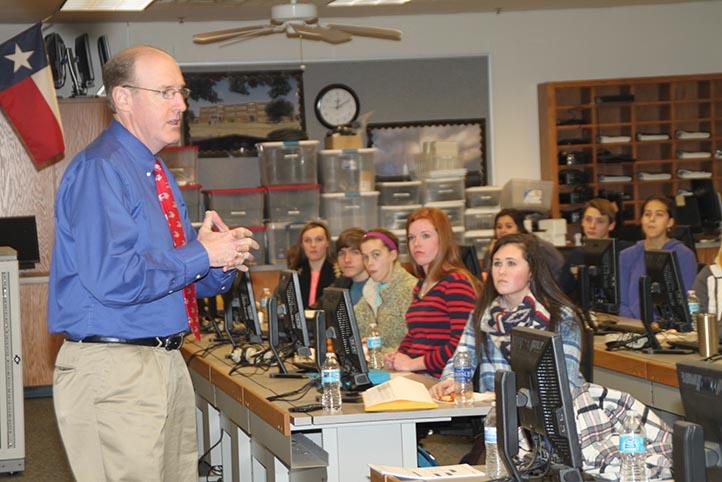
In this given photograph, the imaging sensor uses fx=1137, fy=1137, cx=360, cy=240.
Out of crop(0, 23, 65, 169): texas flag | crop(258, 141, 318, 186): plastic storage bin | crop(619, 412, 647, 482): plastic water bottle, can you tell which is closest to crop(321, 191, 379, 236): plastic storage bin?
crop(258, 141, 318, 186): plastic storage bin

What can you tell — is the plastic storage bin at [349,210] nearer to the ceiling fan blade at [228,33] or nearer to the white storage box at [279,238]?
the white storage box at [279,238]

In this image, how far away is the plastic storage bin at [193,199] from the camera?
1044cm

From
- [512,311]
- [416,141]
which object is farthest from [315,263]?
[512,311]

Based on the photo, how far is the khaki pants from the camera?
2.97 m

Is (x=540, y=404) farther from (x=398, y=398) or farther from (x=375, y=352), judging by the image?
(x=375, y=352)

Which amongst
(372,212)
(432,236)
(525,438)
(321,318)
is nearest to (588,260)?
(432,236)

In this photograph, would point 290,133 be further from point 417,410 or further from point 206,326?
point 417,410

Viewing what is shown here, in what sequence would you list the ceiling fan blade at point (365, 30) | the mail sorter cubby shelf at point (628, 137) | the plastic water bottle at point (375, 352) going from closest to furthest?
the plastic water bottle at point (375, 352)
the ceiling fan blade at point (365, 30)
the mail sorter cubby shelf at point (628, 137)

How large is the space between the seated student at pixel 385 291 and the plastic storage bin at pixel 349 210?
394 centimetres

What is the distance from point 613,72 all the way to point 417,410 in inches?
336

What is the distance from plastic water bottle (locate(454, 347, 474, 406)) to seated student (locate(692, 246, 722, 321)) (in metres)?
1.79

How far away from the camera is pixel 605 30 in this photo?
11914 mm


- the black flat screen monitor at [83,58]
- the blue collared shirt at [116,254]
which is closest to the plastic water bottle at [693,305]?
the blue collared shirt at [116,254]

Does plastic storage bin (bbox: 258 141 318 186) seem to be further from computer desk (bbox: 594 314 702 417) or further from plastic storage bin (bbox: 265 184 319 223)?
computer desk (bbox: 594 314 702 417)
